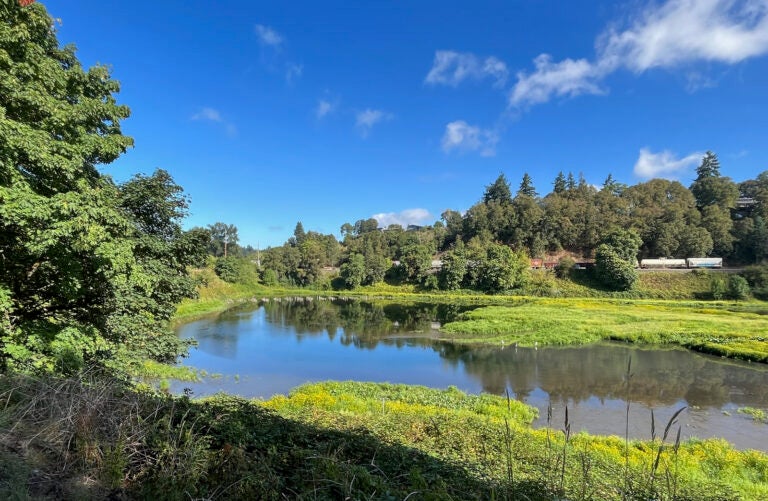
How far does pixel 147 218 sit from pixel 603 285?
72.2 metres

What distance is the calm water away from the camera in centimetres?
1647

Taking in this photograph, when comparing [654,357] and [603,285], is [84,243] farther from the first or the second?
[603,285]

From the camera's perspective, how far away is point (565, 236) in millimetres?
89375

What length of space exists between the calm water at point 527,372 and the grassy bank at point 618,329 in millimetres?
1909

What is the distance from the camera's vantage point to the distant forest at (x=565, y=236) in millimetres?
74312

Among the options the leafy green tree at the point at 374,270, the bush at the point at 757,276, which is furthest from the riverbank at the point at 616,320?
the leafy green tree at the point at 374,270

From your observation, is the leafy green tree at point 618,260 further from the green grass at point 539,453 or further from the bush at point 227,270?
the bush at point 227,270

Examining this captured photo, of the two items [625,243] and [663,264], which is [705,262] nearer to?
[663,264]

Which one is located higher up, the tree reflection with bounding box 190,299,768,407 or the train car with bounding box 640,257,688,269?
the train car with bounding box 640,257,688,269

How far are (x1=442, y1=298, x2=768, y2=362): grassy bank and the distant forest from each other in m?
27.7

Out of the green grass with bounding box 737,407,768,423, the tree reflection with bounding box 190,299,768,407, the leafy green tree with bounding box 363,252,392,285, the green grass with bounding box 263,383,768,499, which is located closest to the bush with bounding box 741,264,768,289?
the tree reflection with bounding box 190,299,768,407

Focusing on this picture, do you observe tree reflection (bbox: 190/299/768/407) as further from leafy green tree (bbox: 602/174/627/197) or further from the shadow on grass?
leafy green tree (bbox: 602/174/627/197)

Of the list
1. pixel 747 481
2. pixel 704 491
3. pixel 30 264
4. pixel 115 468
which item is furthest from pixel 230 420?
pixel 747 481

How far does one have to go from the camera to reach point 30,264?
32.0ft
